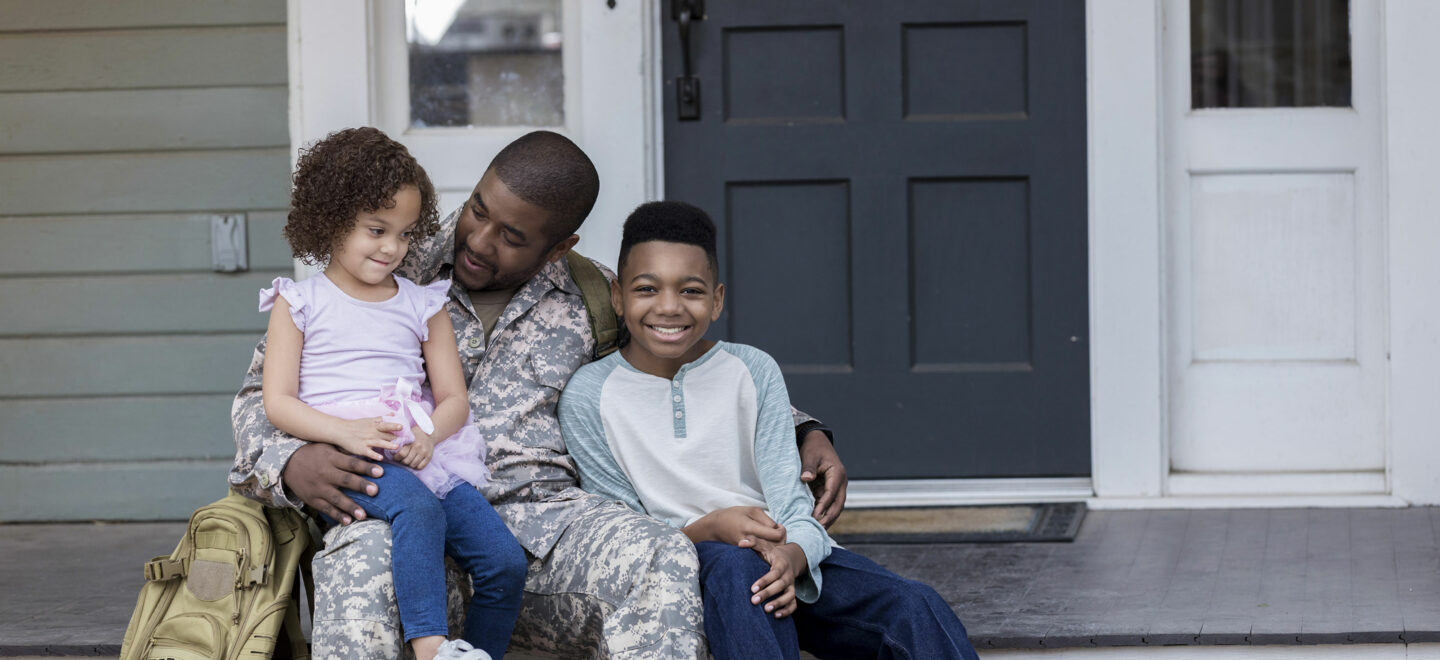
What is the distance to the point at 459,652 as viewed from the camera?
214cm

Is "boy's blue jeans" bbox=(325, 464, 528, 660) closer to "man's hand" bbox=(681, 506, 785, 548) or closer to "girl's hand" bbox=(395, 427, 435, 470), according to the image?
"girl's hand" bbox=(395, 427, 435, 470)

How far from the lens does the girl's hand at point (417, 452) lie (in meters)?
2.31

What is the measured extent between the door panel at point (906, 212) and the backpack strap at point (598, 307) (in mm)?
1287

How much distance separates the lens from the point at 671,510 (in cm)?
248

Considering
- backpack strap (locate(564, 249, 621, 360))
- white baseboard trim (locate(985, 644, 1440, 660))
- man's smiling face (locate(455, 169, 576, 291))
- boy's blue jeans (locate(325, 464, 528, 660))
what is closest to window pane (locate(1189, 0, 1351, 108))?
white baseboard trim (locate(985, 644, 1440, 660))

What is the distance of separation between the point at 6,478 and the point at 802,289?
2.33 m

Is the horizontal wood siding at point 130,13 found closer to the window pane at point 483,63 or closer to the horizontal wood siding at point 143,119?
the horizontal wood siding at point 143,119

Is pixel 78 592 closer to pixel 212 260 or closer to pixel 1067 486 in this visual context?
pixel 212 260

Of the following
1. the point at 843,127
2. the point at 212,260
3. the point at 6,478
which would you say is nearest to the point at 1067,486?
the point at 843,127

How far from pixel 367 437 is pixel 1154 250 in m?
Result: 2.38

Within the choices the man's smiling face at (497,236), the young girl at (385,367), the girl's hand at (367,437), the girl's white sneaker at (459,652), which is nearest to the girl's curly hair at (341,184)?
the young girl at (385,367)

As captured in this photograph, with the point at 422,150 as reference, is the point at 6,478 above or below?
below

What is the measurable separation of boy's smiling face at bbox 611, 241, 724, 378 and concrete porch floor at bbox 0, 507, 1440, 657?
821 millimetres

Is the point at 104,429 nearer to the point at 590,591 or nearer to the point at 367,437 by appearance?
the point at 367,437
